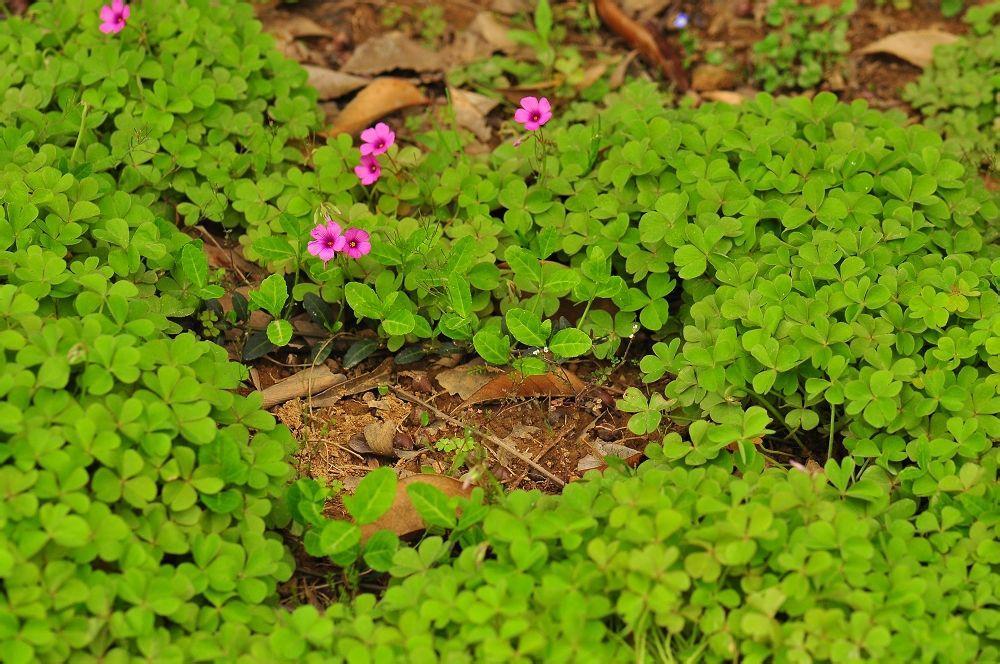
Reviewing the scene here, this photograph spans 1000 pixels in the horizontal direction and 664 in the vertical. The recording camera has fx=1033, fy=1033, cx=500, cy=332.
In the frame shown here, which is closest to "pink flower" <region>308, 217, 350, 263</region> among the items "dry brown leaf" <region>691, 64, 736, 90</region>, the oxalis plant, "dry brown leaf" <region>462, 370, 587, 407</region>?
"dry brown leaf" <region>462, 370, 587, 407</region>

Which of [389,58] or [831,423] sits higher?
[389,58]

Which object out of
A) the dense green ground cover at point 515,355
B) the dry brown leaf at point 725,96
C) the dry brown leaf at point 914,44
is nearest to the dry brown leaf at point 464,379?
the dense green ground cover at point 515,355

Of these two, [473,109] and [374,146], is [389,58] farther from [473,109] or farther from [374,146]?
[374,146]

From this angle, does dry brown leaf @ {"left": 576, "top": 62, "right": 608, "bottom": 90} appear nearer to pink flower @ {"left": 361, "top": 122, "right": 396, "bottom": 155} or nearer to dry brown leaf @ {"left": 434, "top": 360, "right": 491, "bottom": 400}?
pink flower @ {"left": 361, "top": 122, "right": 396, "bottom": 155}

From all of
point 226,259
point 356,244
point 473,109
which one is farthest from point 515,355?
point 473,109

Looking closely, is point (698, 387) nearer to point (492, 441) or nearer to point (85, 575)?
point (492, 441)
